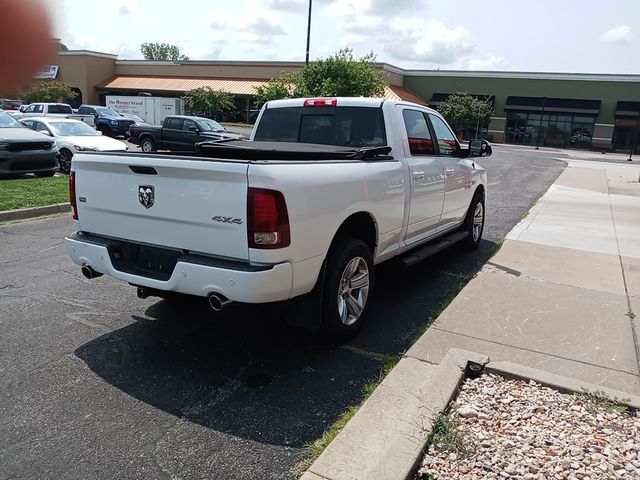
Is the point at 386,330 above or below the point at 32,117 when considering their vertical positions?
below

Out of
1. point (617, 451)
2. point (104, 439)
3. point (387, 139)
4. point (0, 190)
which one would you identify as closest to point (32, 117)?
point (0, 190)

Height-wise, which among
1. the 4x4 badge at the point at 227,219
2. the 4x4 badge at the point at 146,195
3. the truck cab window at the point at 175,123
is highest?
the truck cab window at the point at 175,123

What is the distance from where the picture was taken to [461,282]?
646cm

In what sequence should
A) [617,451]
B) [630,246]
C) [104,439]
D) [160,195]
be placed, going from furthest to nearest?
[630,246] → [160,195] → [104,439] → [617,451]

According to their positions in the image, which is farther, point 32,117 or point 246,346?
point 32,117

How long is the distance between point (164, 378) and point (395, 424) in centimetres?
170

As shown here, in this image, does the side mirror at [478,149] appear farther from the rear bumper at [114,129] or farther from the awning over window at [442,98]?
the awning over window at [442,98]

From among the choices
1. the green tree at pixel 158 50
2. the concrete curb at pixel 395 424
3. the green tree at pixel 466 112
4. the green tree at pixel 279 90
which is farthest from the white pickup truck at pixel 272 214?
the green tree at pixel 466 112

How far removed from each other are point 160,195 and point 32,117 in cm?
1369

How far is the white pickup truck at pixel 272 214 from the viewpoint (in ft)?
11.7

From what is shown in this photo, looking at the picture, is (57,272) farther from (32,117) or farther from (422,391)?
(32,117)

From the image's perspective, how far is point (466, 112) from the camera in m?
49.0

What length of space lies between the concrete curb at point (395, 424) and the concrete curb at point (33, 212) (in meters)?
7.72

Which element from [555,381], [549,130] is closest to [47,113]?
[555,381]
